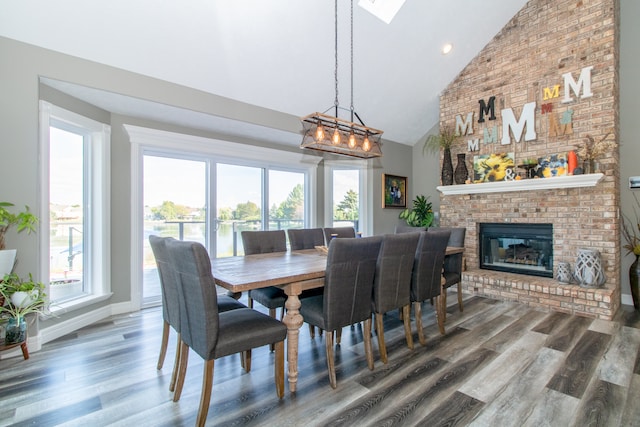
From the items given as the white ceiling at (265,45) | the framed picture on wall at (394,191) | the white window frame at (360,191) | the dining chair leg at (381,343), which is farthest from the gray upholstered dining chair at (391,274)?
the framed picture on wall at (394,191)

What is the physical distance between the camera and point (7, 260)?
2404mm

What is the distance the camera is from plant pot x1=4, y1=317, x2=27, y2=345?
242 centimetres

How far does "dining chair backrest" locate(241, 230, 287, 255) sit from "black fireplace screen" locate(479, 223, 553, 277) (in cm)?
322

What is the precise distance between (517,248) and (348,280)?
364 cm

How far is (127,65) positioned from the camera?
304 cm

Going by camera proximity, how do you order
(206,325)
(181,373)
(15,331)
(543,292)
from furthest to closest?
(543,292), (15,331), (181,373), (206,325)

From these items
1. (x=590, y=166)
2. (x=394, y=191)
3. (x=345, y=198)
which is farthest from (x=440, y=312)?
(x=394, y=191)

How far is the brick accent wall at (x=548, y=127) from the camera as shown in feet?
12.0

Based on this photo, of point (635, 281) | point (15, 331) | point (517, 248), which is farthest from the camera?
point (517, 248)

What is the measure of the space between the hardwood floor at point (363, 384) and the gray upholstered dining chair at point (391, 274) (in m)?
0.40

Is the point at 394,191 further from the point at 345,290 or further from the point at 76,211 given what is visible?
the point at 76,211

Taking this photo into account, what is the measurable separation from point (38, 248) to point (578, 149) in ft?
19.1

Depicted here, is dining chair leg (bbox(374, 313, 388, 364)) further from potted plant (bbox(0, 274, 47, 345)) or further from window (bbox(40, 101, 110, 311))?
window (bbox(40, 101, 110, 311))

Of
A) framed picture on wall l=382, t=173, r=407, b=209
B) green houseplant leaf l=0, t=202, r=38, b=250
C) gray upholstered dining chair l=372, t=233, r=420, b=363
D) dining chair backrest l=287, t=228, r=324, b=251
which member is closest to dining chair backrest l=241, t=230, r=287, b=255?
dining chair backrest l=287, t=228, r=324, b=251
